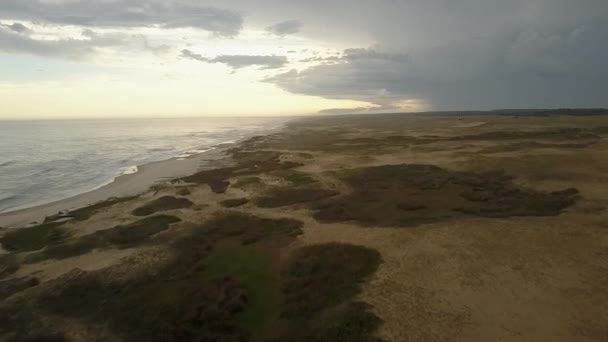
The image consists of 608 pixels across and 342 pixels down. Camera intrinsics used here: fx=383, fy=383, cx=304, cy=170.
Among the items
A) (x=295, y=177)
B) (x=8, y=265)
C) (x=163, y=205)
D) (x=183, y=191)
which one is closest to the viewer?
(x=8, y=265)

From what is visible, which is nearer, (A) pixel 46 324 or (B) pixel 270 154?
(A) pixel 46 324

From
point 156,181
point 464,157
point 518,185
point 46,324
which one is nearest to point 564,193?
point 518,185

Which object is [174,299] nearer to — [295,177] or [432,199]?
[432,199]

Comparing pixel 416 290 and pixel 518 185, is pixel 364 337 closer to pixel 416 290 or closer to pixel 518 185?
pixel 416 290

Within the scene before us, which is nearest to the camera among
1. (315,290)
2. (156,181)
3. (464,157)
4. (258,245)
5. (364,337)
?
(364,337)

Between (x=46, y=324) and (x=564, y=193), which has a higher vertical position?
(x=564, y=193)

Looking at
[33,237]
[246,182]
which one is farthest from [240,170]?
[33,237]

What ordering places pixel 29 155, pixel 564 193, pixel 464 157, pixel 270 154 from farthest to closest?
pixel 29 155, pixel 270 154, pixel 464 157, pixel 564 193
